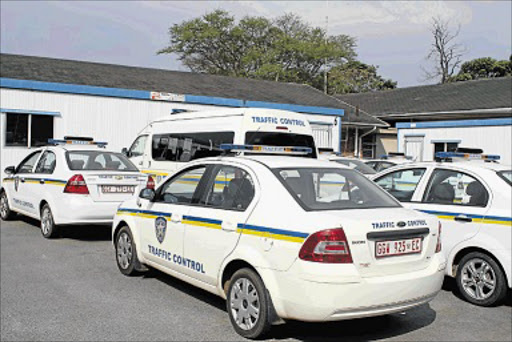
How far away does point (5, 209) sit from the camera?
11.8 meters

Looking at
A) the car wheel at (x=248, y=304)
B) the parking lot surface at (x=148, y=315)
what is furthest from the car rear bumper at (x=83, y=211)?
the car wheel at (x=248, y=304)

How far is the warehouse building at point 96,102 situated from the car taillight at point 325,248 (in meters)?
14.8

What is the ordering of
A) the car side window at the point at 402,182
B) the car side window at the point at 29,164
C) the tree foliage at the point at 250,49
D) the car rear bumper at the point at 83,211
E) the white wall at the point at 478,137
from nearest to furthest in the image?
the car side window at the point at 402,182
the car rear bumper at the point at 83,211
the car side window at the point at 29,164
the white wall at the point at 478,137
the tree foliage at the point at 250,49

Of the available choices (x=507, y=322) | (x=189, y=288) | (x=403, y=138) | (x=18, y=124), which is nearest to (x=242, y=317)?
(x=189, y=288)

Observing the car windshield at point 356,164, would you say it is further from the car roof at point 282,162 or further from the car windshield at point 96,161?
the car roof at point 282,162

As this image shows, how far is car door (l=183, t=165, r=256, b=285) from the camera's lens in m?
5.05

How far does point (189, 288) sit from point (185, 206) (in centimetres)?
126

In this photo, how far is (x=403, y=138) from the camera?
23875mm

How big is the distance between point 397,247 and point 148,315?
8.30ft

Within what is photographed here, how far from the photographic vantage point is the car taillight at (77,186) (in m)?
9.24

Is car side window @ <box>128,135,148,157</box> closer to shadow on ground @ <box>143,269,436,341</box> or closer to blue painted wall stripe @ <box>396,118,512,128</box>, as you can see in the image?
shadow on ground @ <box>143,269,436,341</box>

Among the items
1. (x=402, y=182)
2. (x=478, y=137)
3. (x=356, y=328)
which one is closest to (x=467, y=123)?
(x=478, y=137)

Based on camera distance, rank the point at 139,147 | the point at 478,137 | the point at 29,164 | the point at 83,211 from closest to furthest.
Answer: the point at 83,211
the point at 29,164
the point at 139,147
the point at 478,137

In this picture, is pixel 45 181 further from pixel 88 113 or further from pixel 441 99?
pixel 441 99
